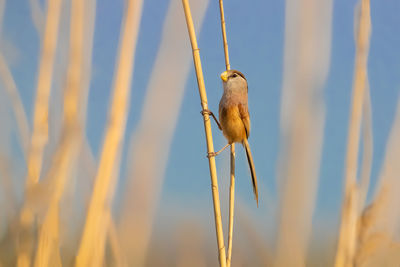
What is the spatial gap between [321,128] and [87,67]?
818 mm

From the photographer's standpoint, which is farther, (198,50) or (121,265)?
(121,265)

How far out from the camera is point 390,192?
1.35 meters

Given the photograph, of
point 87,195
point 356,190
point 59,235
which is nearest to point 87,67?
point 87,195

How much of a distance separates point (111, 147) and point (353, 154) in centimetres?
78

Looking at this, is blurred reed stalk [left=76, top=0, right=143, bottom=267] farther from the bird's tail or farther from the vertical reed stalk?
the bird's tail

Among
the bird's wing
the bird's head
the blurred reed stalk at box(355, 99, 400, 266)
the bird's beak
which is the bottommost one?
the blurred reed stalk at box(355, 99, 400, 266)

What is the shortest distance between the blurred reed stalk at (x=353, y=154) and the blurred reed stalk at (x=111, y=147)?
0.73 metres

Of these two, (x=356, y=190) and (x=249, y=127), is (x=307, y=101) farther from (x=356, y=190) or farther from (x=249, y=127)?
(x=356, y=190)

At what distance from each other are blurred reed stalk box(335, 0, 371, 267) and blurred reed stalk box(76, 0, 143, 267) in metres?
0.73

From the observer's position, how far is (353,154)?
1.32 metres

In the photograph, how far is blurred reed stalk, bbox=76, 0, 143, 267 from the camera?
3.88 feet

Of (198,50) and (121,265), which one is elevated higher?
(198,50)

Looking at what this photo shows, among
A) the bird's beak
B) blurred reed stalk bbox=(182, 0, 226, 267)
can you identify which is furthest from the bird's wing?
blurred reed stalk bbox=(182, 0, 226, 267)

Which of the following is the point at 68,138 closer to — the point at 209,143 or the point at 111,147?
the point at 111,147
